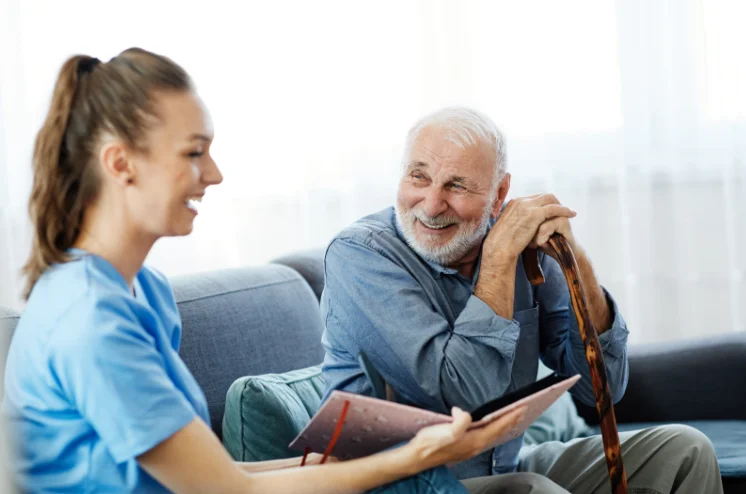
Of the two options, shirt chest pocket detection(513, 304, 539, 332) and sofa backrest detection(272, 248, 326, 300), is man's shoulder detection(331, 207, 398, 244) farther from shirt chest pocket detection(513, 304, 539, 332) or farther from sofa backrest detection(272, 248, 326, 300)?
sofa backrest detection(272, 248, 326, 300)

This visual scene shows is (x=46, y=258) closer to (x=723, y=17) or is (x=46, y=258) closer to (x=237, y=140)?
(x=237, y=140)

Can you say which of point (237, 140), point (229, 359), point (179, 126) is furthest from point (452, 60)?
point (179, 126)

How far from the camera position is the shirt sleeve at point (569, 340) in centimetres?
172

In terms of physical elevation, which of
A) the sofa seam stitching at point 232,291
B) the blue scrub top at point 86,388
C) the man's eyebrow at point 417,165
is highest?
the man's eyebrow at point 417,165

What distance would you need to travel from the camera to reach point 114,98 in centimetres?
106

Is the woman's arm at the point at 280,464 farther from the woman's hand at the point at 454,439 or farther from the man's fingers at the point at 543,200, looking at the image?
the man's fingers at the point at 543,200

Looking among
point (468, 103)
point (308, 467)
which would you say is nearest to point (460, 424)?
point (308, 467)

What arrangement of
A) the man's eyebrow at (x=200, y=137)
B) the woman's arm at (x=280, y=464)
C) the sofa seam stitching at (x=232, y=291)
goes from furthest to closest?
the sofa seam stitching at (x=232, y=291) < the woman's arm at (x=280, y=464) < the man's eyebrow at (x=200, y=137)

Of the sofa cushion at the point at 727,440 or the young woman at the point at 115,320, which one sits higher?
the young woman at the point at 115,320

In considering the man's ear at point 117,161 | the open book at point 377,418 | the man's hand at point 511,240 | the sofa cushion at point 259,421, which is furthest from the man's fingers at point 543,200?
the man's ear at point 117,161

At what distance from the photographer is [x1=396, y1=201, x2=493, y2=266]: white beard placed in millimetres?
1653

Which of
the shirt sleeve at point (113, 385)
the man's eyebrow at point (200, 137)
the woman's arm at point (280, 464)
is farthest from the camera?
the woman's arm at point (280, 464)

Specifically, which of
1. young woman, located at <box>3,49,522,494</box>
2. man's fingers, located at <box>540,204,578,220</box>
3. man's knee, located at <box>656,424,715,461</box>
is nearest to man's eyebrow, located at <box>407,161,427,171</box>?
man's fingers, located at <box>540,204,578,220</box>

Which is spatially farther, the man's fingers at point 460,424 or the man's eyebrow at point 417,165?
the man's eyebrow at point 417,165
